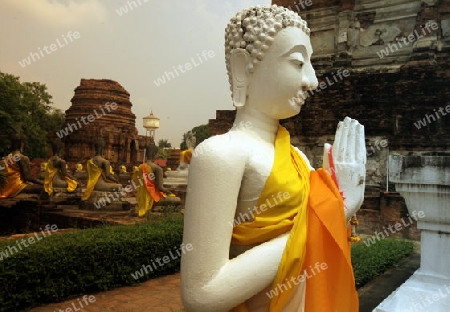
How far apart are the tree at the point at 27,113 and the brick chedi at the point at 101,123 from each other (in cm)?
285

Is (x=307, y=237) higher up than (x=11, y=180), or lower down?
higher up

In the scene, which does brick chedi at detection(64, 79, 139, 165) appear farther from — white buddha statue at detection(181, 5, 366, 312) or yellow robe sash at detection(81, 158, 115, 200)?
white buddha statue at detection(181, 5, 366, 312)

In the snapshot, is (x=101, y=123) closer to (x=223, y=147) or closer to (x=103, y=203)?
(x=103, y=203)

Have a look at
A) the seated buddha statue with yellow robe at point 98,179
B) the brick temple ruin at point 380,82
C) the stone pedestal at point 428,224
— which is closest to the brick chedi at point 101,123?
the seated buddha statue with yellow robe at point 98,179

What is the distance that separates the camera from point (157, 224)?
6984mm

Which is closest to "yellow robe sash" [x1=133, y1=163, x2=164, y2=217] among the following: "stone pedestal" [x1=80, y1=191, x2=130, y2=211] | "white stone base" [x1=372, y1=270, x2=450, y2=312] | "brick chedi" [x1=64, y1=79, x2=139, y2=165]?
"stone pedestal" [x1=80, y1=191, x2=130, y2=211]

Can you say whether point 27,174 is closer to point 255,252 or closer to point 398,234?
point 398,234

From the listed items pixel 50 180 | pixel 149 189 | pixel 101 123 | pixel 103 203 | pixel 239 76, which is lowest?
pixel 103 203

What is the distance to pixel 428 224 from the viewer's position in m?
2.76

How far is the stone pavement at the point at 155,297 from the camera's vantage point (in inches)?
182

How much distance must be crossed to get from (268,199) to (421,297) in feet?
5.88

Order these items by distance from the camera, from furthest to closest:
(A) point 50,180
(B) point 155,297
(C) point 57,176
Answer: (C) point 57,176
(A) point 50,180
(B) point 155,297

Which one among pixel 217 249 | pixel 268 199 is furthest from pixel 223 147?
pixel 217 249

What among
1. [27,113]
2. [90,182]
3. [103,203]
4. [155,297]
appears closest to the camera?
[155,297]
